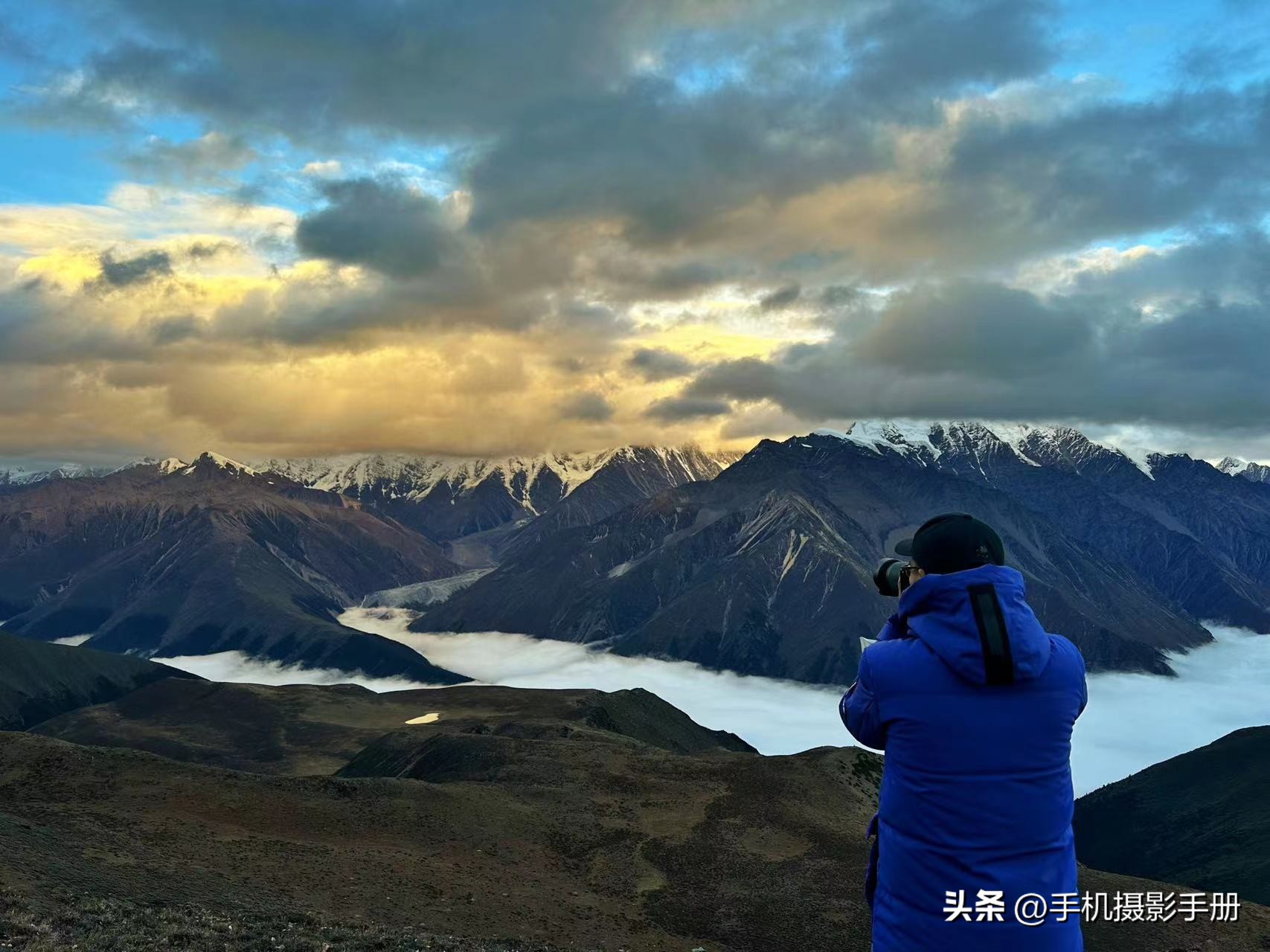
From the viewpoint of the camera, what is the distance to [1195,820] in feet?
538

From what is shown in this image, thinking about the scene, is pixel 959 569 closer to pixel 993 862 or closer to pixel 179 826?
pixel 993 862

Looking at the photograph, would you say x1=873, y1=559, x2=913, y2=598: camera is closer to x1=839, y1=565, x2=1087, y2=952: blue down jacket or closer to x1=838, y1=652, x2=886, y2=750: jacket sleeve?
x1=839, y1=565, x2=1087, y2=952: blue down jacket

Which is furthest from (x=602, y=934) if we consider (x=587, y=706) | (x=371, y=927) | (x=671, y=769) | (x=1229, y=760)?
(x=1229, y=760)

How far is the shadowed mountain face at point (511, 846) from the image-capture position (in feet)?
133

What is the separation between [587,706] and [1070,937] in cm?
16116

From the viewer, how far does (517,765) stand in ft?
272

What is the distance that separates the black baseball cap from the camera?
6324 millimetres

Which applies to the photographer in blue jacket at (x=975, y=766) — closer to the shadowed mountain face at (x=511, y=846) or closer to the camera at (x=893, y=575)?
the camera at (x=893, y=575)

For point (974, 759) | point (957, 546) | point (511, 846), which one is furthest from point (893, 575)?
point (511, 846)

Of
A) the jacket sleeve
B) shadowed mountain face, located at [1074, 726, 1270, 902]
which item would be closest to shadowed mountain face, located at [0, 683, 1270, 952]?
the jacket sleeve

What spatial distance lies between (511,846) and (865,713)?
57221 mm

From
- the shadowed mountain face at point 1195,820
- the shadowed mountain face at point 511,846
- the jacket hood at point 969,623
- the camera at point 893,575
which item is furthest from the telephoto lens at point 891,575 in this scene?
the shadowed mountain face at point 1195,820

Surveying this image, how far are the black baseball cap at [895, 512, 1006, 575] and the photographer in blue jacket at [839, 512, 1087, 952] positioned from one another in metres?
0.17

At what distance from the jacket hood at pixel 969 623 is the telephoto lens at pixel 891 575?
971mm
